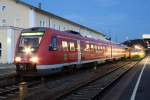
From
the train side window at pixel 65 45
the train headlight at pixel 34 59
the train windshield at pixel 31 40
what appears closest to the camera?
the train headlight at pixel 34 59

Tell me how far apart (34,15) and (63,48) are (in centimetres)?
2735

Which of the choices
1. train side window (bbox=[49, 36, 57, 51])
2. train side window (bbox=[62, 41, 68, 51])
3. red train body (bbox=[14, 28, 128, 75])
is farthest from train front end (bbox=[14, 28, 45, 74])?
train side window (bbox=[62, 41, 68, 51])

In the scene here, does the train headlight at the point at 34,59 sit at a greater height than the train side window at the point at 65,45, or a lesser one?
lesser

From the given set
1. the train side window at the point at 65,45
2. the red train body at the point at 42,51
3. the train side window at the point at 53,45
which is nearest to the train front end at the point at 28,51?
the red train body at the point at 42,51

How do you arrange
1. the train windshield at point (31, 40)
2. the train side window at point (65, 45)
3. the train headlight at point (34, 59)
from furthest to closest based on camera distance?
the train side window at point (65, 45) → the train windshield at point (31, 40) → the train headlight at point (34, 59)

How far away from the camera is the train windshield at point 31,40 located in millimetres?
23250

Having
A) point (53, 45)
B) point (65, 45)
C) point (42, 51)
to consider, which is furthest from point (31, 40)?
point (65, 45)

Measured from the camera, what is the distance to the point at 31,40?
23562 mm

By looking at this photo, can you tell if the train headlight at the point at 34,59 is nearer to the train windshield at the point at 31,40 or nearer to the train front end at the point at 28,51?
the train front end at the point at 28,51

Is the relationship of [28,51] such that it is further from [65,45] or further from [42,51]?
[65,45]

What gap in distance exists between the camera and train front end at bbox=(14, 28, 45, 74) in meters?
22.6

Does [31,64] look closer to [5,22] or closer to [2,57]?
[2,57]

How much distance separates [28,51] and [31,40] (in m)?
0.77

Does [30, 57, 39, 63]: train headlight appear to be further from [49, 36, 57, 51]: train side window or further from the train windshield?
[49, 36, 57, 51]: train side window
